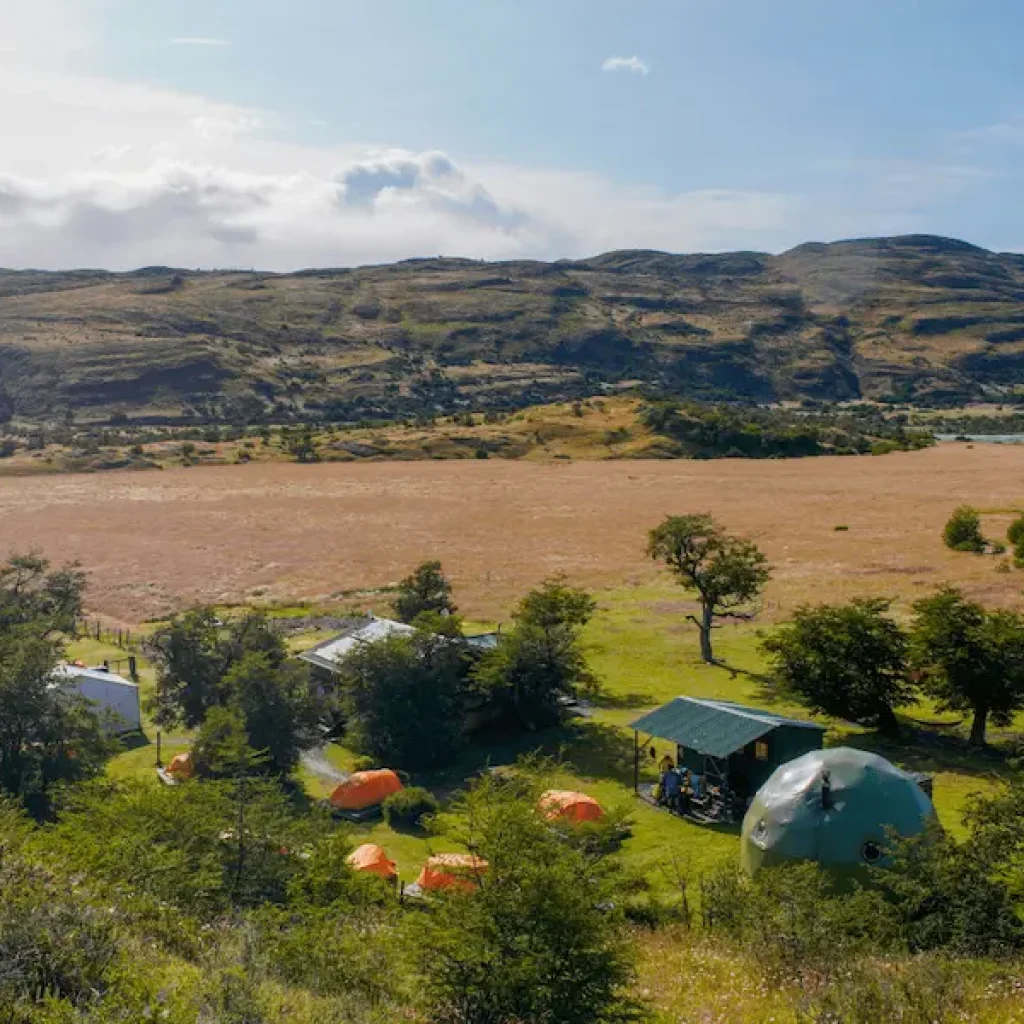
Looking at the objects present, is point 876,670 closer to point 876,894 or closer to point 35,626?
point 876,894

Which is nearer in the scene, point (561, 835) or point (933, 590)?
point (561, 835)

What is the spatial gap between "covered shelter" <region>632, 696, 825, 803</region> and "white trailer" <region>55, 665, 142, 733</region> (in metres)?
18.1

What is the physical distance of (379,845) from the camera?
87.1 ft

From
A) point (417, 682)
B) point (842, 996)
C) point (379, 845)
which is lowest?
point (379, 845)

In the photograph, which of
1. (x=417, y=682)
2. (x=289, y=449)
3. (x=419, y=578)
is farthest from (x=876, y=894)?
(x=289, y=449)

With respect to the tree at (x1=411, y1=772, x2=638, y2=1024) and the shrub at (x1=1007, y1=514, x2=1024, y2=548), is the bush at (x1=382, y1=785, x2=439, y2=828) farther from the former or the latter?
the shrub at (x1=1007, y1=514, x2=1024, y2=548)

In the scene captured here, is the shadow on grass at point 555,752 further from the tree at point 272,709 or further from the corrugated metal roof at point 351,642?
the tree at point 272,709

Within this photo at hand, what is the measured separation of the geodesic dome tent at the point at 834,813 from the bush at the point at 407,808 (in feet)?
31.3

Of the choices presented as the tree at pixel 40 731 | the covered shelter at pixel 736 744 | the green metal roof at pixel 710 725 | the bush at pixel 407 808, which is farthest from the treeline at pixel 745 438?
the tree at pixel 40 731

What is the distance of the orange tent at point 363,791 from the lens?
29.0 metres

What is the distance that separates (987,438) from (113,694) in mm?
166165

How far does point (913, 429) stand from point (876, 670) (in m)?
164

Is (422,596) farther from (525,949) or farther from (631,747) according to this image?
(525,949)

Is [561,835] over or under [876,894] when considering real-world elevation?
over
